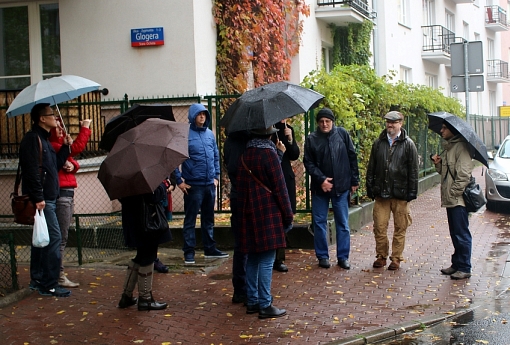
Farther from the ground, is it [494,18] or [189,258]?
[494,18]

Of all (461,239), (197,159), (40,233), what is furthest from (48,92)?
(461,239)

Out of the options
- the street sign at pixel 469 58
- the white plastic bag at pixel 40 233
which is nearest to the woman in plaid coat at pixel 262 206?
the white plastic bag at pixel 40 233

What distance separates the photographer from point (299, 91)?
7.65 meters

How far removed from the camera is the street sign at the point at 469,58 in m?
14.1

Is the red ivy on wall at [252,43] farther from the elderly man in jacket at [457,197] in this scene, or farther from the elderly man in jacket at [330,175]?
the elderly man in jacket at [457,197]

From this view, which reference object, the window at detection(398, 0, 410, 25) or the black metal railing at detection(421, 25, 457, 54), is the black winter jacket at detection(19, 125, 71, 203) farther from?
the black metal railing at detection(421, 25, 457, 54)

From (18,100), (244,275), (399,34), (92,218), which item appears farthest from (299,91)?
(399,34)

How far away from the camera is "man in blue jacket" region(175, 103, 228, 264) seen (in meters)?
9.35

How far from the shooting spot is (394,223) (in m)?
9.18

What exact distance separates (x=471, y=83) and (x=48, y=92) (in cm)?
929

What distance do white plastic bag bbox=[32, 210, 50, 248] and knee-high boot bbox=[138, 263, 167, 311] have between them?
107 centimetres

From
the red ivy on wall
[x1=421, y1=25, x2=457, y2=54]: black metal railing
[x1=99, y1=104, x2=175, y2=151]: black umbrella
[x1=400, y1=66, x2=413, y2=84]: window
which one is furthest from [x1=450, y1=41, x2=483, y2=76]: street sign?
[x1=421, y1=25, x2=457, y2=54]: black metal railing

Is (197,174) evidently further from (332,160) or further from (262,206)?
(262,206)

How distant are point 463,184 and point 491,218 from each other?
5599mm
